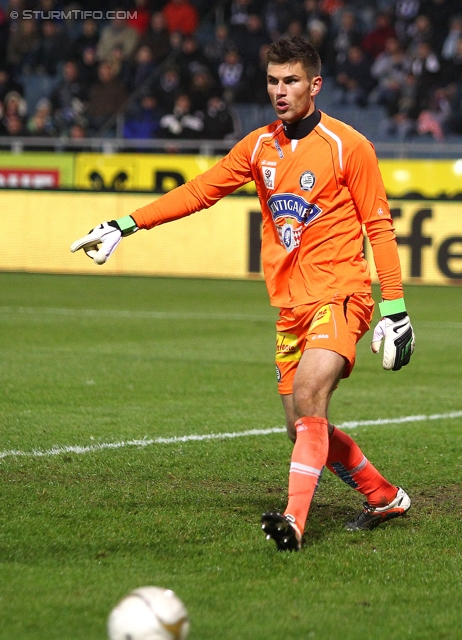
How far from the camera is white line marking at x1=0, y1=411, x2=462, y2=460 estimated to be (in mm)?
6475

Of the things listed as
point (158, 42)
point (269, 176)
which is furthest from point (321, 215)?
point (158, 42)

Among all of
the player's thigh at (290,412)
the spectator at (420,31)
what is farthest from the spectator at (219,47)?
the player's thigh at (290,412)

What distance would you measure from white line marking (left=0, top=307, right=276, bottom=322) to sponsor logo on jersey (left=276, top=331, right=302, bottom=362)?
862 centimetres

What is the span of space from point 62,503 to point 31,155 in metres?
17.4

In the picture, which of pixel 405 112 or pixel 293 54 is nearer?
pixel 293 54

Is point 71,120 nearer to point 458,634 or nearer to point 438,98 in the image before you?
point 438,98

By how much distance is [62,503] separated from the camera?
5281mm

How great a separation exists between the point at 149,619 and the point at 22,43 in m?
22.9

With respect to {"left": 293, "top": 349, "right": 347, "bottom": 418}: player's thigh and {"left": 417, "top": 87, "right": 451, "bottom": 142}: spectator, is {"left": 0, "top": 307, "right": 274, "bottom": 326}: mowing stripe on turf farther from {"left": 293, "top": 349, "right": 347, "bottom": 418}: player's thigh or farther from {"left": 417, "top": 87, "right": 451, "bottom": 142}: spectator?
{"left": 293, "top": 349, "right": 347, "bottom": 418}: player's thigh

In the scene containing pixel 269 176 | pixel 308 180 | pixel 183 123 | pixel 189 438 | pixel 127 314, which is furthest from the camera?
pixel 183 123

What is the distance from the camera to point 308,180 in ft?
16.0

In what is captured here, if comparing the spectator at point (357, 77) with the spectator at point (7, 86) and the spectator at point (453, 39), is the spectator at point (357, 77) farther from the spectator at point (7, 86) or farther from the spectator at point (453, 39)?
the spectator at point (7, 86)

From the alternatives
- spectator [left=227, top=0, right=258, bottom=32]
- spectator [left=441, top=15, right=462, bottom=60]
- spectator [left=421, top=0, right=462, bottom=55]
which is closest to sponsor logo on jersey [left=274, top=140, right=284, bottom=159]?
spectator [left=441, top=15, right=462, bottom=60]

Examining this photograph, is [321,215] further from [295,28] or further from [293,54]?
[295,28]
